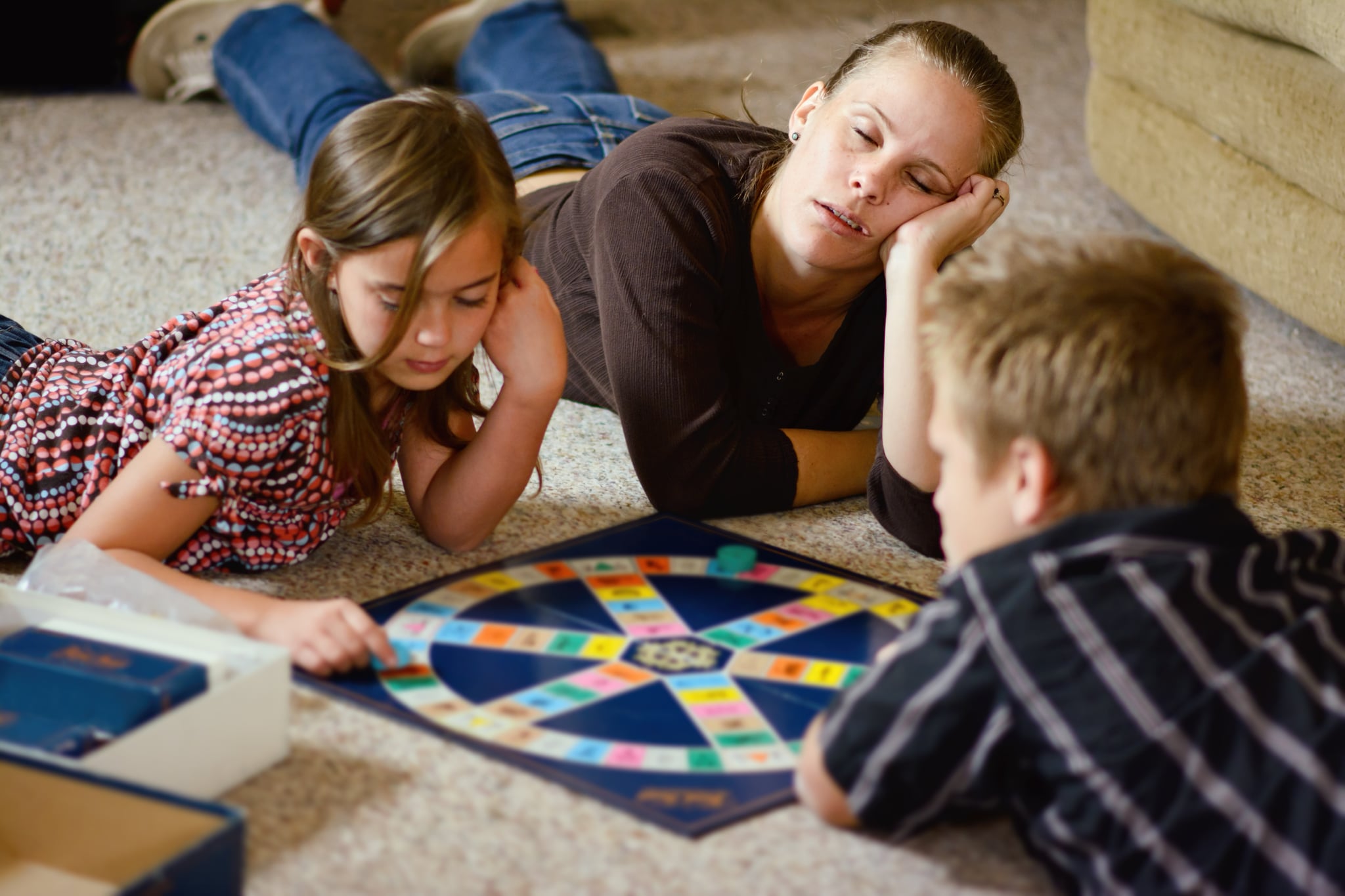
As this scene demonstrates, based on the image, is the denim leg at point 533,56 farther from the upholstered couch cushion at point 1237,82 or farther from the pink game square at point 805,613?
the pink game square at point 805,613

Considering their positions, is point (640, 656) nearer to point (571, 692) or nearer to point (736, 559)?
point (571, 692)

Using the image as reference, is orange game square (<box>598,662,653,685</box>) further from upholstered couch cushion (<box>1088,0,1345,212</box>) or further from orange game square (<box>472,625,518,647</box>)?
upholstered couch cushion (<box>1088,0,1345,212</box>)

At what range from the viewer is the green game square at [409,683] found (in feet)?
3.01

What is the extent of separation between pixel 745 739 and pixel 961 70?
0.60 metres

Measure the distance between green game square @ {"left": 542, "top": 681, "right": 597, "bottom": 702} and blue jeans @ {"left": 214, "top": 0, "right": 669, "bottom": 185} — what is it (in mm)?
819

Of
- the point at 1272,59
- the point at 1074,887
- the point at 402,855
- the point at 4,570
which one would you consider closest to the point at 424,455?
the point at 4,570

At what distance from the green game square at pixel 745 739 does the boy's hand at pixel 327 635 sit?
223 mm

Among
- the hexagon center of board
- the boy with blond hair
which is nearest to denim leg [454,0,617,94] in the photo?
the hexagon center of board

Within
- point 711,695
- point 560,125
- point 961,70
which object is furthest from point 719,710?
point 560,125

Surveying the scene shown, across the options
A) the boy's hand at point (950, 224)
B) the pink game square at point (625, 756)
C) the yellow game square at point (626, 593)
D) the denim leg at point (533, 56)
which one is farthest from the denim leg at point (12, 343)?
the denim leg at point (533, 56)

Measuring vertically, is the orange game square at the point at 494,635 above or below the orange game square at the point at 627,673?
below

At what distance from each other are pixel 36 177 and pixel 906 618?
1.45 m

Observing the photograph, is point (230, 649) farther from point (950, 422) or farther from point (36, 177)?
point (36, 177)

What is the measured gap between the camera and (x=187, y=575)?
997 millimetres
